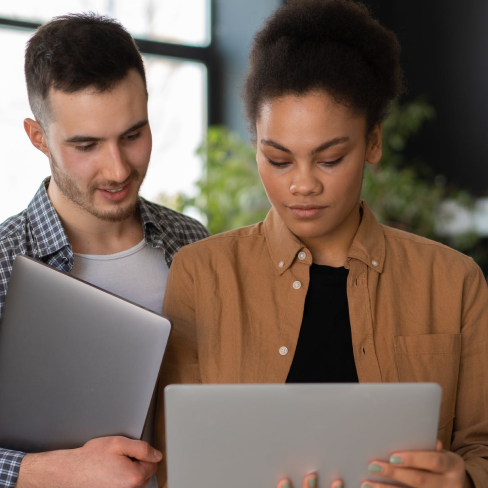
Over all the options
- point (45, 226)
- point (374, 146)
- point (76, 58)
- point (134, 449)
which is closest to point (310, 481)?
point (134, 449)

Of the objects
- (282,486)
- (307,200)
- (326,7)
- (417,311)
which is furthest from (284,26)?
(282,486)

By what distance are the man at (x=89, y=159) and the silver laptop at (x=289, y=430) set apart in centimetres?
56

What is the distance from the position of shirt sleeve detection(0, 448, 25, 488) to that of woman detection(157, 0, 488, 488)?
287 millimetres

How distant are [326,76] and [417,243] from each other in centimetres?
42

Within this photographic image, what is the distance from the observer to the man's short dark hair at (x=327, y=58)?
1.38 m

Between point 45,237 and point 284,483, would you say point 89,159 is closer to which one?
point 45,237

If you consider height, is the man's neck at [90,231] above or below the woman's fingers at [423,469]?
above

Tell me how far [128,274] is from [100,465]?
1.90ft

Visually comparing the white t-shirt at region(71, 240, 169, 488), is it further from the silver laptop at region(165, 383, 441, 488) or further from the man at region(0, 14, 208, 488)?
the silver laptop at region(165, 383, 441, 488)

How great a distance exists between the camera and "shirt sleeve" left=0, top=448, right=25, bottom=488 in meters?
1.41

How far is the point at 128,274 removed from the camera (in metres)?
1.77

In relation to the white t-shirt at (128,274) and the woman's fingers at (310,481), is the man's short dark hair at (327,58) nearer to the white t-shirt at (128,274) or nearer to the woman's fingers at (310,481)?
the white t-shirt at (128,274)

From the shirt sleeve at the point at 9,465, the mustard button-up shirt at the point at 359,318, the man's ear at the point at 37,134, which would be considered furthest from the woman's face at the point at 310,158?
the shirt sleeve at the point at 9,465

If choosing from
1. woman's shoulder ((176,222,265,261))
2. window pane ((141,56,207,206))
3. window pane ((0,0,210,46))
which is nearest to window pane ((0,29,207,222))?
window pane ((141,56,207,206))
